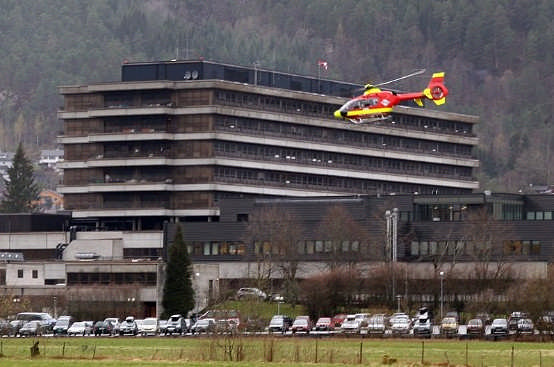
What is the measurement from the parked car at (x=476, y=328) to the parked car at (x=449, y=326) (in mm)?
1231

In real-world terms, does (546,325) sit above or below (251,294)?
below

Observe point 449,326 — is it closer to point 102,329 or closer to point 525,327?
point 525,327

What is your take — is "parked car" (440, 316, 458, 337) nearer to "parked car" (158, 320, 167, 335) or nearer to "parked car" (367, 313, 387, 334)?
"parked car" (367, 313, 387, 334)

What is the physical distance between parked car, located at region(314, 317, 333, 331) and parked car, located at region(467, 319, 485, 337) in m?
13.2

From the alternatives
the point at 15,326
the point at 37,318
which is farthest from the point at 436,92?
the point at 15,326

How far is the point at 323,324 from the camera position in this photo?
155 metres

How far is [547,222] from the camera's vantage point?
190 metres

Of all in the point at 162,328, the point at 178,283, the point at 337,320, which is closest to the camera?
the point at 162,328

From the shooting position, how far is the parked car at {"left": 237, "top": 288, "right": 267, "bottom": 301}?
591ft

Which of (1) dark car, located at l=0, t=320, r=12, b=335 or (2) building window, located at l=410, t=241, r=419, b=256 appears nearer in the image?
(1) dark car, located at l=0, t=320, r=12, b=335

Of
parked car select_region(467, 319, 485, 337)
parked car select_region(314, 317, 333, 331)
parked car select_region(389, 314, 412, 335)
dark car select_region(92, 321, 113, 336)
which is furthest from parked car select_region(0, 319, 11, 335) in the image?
parked car select_region(467, 319, 485, 337)

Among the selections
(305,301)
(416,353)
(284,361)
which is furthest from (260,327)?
(284,361)

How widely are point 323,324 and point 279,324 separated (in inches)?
205

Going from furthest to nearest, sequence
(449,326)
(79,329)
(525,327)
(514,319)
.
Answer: (79,329) → (514,319) → (449,326) → (525,327)
